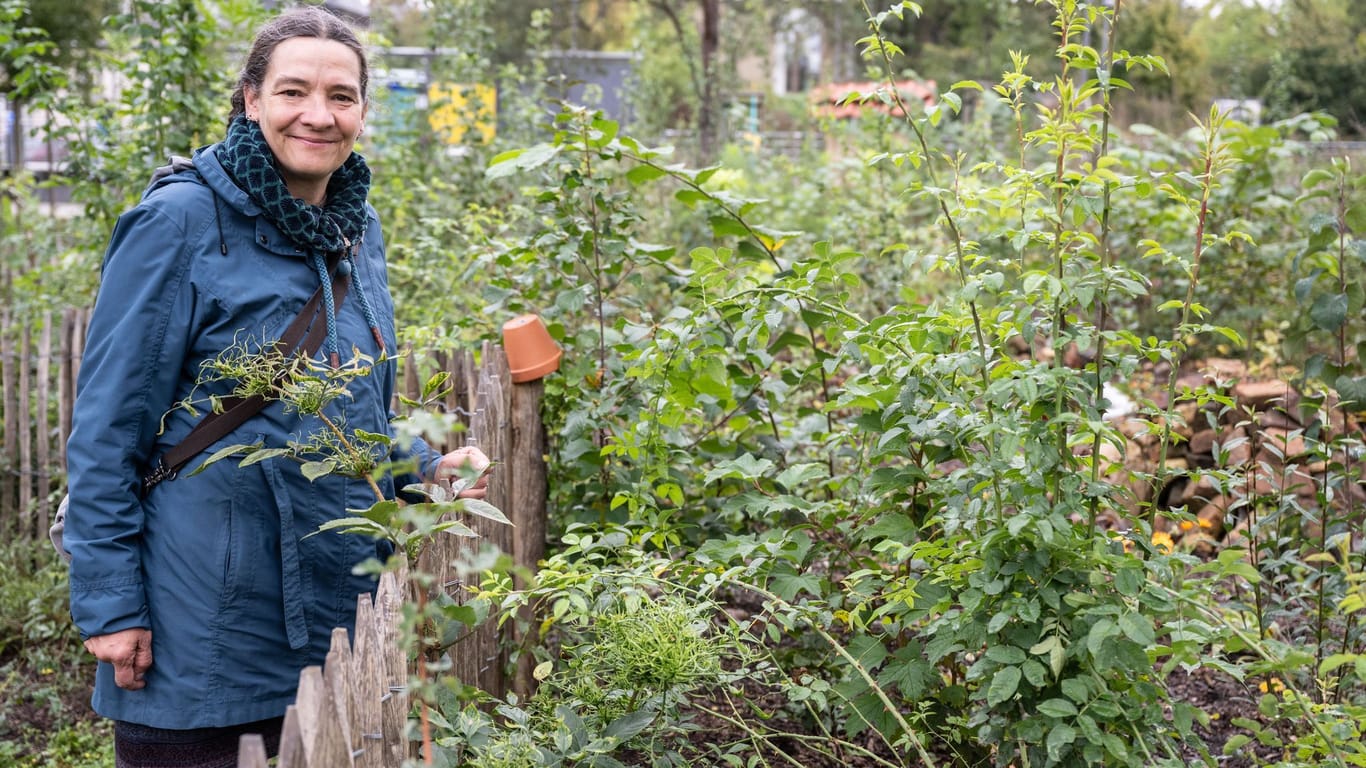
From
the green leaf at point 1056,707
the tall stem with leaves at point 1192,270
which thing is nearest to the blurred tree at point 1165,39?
the tall stem with leaves at point 1192,270

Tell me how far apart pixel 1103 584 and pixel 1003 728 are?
32 centimetres

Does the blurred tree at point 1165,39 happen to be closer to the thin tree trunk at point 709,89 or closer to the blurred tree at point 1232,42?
the blurred tree at point 1232,42

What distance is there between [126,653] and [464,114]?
496cm

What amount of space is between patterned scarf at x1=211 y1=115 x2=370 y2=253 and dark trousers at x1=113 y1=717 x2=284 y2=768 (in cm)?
89

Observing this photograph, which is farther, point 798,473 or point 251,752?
point 798,473

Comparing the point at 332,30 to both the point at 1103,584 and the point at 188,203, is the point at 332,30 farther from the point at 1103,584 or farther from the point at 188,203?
the point at 1103,584

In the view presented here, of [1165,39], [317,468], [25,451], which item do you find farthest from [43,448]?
[1165,39]

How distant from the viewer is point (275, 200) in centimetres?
212

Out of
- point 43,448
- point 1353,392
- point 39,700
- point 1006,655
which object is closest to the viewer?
point 1006,655

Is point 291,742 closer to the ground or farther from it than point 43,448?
farther from it

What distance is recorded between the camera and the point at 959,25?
31.4m

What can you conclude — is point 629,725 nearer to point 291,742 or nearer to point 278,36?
point 291,742

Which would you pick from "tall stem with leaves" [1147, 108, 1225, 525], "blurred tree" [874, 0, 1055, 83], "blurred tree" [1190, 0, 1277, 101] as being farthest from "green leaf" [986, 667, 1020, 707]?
"blurred tree" [874, 0, 1055, 83]

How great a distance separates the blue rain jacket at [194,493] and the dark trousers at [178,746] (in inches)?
1.6
